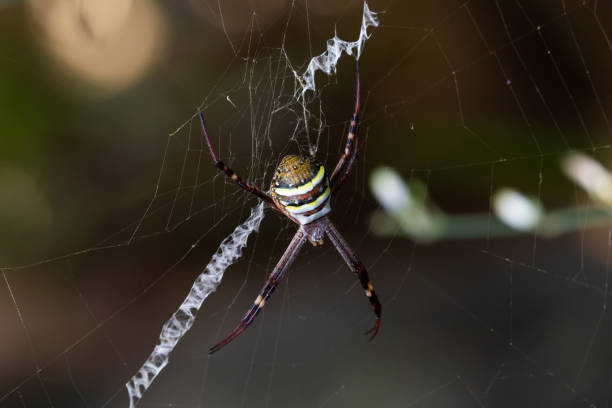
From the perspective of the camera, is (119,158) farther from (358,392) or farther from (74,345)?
(358,392)

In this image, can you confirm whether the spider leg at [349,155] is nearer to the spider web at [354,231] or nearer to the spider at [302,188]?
the spider at [302,188]

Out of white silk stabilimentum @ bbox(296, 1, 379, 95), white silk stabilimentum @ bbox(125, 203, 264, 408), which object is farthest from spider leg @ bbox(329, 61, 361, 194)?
white silk stabilimentum @ bbox(125, 203, 264, 408)

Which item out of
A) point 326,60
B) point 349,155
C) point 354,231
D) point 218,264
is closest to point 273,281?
point 218,264

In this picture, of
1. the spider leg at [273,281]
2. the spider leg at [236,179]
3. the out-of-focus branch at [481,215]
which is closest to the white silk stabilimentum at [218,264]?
the spider leg at [273,281]

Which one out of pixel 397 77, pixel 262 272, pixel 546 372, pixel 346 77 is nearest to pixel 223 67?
pixel 346 77

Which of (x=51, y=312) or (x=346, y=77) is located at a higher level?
(x=346, y=77)

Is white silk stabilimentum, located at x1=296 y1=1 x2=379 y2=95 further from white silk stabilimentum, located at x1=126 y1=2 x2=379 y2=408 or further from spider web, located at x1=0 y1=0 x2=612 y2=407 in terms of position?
spider web, located at x1=0 y1=0 x2=612 y2=407
